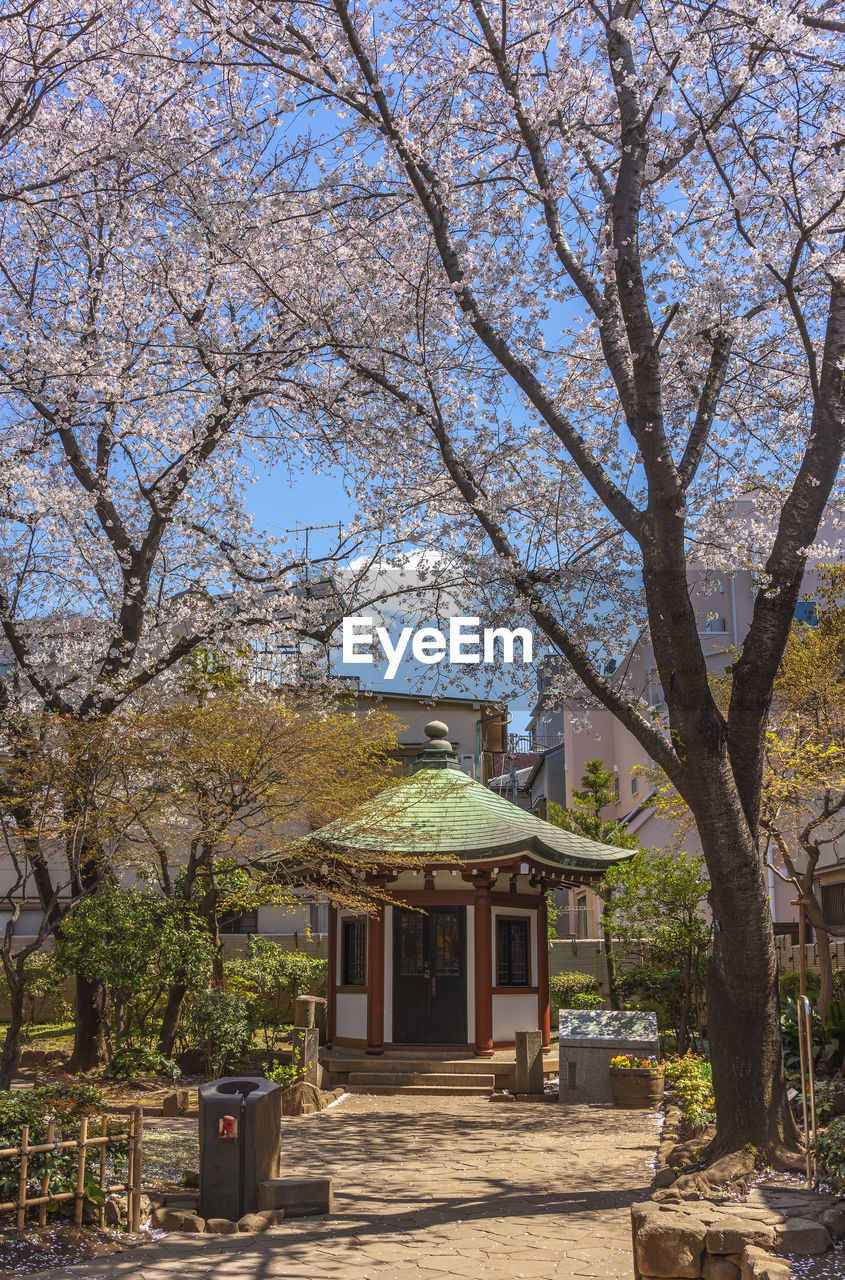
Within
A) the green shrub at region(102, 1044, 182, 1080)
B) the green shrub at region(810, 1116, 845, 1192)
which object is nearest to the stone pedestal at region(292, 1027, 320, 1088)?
the green shrub at region(102, 1044, 182, 1080)

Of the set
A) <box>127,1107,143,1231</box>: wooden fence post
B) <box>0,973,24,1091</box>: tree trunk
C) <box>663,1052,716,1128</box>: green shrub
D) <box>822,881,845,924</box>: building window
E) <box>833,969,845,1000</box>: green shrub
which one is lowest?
<box>663,1052,716,1128</box>: green shrub

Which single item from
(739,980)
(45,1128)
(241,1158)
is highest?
(739,980)

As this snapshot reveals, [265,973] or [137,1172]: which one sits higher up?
[265,973]

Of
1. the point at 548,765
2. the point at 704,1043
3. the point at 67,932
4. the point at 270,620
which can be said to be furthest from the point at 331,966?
the point at 548,765

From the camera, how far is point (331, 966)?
52.7 feet

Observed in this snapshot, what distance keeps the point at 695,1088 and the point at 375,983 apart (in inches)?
248

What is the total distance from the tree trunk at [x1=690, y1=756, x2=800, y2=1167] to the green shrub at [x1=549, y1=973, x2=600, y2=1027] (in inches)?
474

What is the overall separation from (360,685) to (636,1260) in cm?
2218

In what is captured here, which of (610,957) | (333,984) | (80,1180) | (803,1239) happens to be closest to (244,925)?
(333,984)

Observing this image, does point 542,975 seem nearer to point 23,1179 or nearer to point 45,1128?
point 45,1128

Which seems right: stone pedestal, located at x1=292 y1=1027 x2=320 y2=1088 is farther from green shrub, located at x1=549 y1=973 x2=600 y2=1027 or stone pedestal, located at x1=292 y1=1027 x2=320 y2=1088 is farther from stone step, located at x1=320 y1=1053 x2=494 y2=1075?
green shrub, located at x1=549 y1=973 x2=600 y2=1027

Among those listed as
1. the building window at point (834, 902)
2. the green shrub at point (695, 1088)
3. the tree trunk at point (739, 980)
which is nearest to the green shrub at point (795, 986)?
the building window at point (834, 902)

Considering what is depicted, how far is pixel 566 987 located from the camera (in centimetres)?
1894

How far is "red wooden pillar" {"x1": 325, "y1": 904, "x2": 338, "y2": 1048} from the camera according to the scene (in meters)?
15.8
